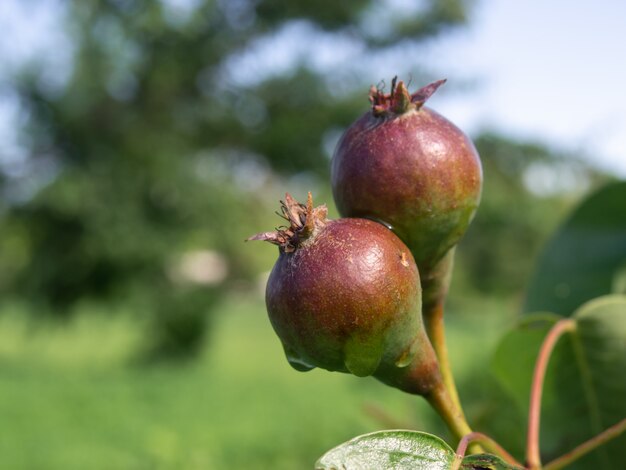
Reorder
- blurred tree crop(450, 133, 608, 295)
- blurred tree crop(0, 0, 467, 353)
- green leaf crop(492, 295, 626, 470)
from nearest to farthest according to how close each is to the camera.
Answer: green leaf crop(492, 295, 626, 470) < blurred tree crop(0, 0, 467, 353) < blurred tree crop(450, 133, 608, 295)

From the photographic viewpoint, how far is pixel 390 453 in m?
0.53

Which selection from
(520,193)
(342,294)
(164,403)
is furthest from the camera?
(520,193)

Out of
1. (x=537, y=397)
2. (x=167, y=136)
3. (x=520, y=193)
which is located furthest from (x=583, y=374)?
(x=520, y=193)

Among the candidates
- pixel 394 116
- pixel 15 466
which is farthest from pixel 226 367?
pixel 394 116

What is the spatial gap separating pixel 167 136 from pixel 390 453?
1186 cm

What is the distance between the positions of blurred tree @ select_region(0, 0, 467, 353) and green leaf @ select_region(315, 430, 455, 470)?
10.7 meters

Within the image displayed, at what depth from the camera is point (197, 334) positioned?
13016 mm

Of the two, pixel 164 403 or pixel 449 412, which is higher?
pixel 164 403

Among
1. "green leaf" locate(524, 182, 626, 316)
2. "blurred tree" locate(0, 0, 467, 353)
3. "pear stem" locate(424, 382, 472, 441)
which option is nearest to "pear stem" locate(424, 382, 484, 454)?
"pear stem" locate(424, 382, 472, 441)

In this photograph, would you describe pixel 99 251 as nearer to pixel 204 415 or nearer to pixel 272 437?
pixel 204 415

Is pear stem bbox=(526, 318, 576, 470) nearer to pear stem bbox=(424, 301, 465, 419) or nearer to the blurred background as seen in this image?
pear stem bbox=(424, 301, 465, 419)

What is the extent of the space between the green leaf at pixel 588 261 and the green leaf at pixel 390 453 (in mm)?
632

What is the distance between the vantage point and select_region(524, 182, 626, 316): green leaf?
1111 mm

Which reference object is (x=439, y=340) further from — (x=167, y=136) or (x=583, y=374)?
(x=167, y=136)
